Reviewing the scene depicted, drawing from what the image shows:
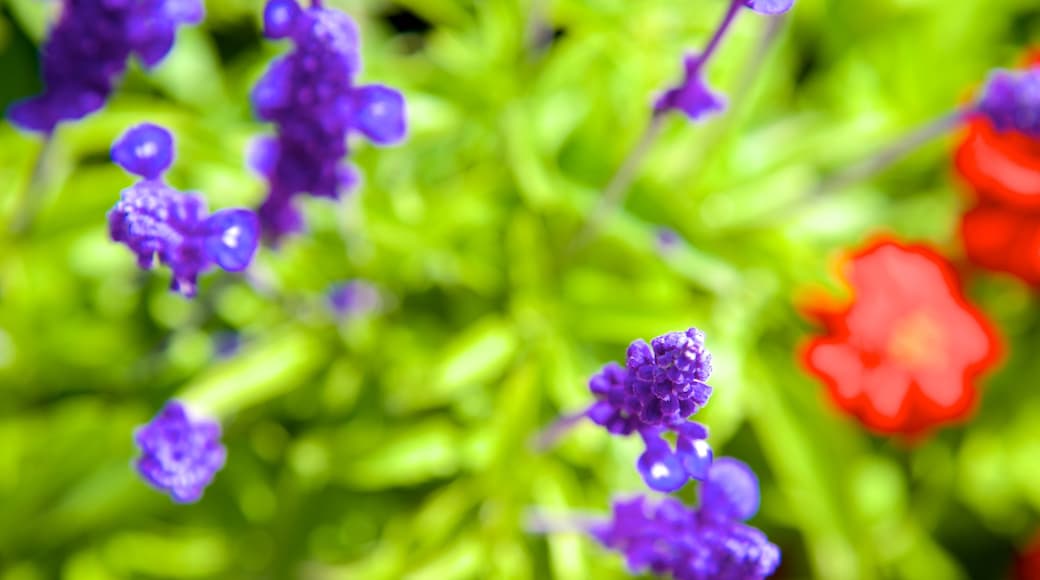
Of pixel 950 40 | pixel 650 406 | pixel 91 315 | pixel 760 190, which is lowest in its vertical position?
pixel 91 315

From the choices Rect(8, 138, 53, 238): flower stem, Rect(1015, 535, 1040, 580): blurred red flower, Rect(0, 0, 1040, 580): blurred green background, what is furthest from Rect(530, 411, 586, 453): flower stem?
Rect(1015, 535, 1040, 580): blurred red flower

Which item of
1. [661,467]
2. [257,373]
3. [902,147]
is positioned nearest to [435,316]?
[257,373]

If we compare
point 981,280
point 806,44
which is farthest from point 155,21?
point 981,280

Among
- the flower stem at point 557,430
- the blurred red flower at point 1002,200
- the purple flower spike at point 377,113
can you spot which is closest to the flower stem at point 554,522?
the flower stem at point 557,430

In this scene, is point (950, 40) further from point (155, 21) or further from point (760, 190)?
point (155, 21)

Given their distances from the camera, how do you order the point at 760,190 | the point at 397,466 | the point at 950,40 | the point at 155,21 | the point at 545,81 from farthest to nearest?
the point at 950,40, the point at 760,190, the point at 545,81, the point at 397,466, the point at 155,21

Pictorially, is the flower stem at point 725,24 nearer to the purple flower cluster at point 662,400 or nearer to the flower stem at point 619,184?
the flower stem at point 619,184
